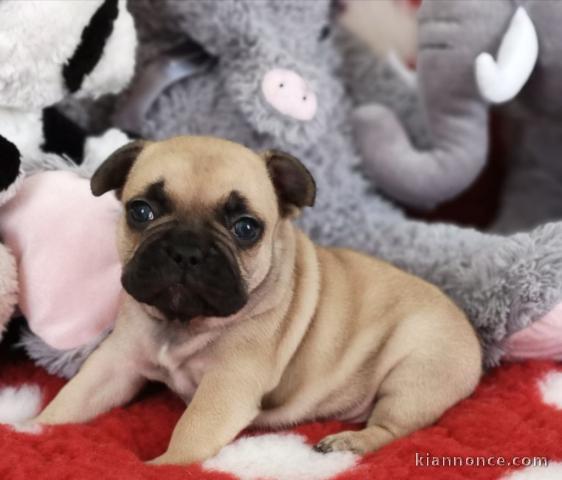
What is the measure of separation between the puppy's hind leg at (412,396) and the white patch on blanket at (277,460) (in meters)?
0.08

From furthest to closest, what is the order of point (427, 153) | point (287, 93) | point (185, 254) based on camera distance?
1. point (427, 153)
2. point (287, 93)
3. point (185, 254)

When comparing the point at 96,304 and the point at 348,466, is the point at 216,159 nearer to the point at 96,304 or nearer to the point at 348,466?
the point at 96,304

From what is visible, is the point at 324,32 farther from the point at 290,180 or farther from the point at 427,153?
the point at 290,180

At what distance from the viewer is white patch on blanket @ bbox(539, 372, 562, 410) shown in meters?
1.60

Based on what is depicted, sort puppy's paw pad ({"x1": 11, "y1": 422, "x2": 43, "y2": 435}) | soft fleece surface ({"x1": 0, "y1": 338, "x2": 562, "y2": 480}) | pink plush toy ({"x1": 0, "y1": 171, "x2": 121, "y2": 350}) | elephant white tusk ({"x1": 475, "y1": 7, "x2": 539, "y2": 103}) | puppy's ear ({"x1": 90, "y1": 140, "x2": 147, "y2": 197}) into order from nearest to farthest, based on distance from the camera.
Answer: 1. soft fleece surface ({"x1": 0, "y1": 338, "x2": 562, "y2": 480})
2. puppy's paw pad ({"x1": 11, "y1": 422, "x2": 43, "y2": 435})
3. puppy's ear ({"x1": 90, "y1": 140, "x2": 147, "y2": 197})
4. pink plush toy ({"x1": 0, "y1": 171, "x2": 121, "y2": 350})
5. elephant white tusk ({"x1": 475, "y1": 7, "x2": 539, "y2": 103})

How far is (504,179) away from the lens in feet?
9.31

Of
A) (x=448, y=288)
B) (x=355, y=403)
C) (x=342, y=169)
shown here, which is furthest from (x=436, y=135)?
(x=355, y=403)

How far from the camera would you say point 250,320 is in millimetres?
1520

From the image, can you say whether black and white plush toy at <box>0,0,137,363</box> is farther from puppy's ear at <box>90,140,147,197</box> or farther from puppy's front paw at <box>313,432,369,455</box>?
puppy's front paw at <box>313,432,369,455</box>

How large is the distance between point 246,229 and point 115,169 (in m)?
0.29

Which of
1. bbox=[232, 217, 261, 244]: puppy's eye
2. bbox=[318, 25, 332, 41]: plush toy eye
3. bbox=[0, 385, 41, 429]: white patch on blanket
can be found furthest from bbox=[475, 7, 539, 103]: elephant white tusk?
bbox=[0, 385, 41, 429]: white patch on blanket

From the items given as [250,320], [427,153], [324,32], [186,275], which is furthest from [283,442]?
[324,32]

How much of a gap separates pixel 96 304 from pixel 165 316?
235 mm

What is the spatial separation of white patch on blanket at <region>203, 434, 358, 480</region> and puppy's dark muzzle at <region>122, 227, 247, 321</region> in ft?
0.86
